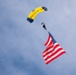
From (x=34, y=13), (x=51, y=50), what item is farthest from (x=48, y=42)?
(x=34, y=13)

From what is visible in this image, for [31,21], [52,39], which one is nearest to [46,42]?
[52,39]

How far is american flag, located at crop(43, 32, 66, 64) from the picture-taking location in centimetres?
5753

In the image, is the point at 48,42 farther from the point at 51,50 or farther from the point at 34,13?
the point at 34,13

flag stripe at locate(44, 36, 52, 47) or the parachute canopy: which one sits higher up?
the parachute canopy

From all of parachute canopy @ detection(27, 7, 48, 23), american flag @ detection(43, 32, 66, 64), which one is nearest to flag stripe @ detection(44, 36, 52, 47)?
american flag @ detection(43, 32, 66, 64)

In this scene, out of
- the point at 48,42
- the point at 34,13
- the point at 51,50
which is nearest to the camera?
the point at 51,50

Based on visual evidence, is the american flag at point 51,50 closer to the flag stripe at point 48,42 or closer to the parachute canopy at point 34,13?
the flag stripe at point 48,42

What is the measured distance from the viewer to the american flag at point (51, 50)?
189 feet

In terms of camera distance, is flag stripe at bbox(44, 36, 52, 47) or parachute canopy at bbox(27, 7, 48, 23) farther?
parachute canopy at bbox(27, 7, 48, 23)

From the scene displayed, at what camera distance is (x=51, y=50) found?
192 ft

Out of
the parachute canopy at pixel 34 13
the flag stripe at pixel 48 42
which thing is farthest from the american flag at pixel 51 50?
the parachute canopy at pixel 34 13

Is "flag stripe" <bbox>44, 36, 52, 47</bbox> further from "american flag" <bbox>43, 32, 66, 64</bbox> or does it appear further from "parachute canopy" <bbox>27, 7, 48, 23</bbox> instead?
"parachute canopy" <bbox>27, 7, 48, 23</bbox>

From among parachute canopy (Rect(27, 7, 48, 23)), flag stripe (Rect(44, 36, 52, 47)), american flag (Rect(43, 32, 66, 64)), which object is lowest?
american flag (Rect(43, 32, 66, 64))

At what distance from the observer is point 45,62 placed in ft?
189
